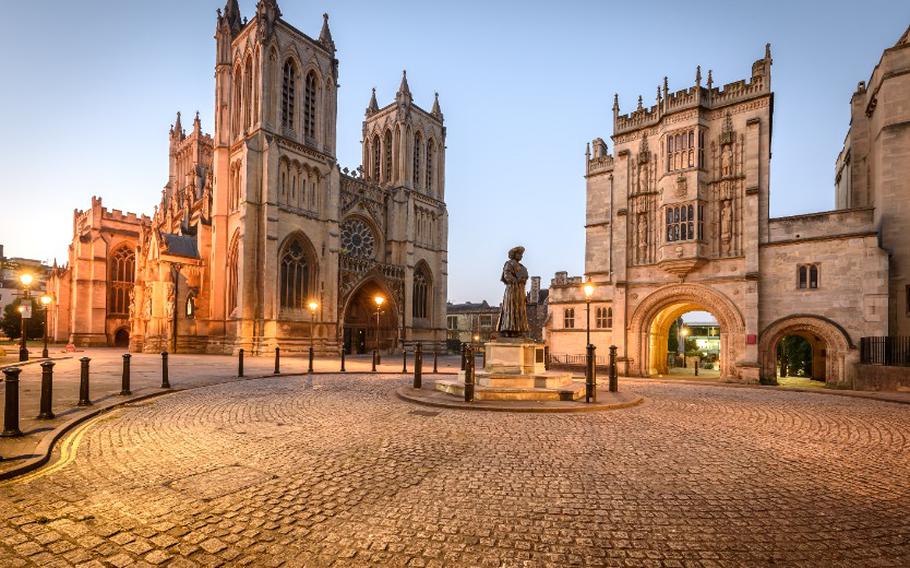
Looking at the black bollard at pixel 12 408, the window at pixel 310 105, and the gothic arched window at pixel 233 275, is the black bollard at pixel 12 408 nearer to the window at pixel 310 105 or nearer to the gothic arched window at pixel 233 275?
the gothic arched window at pixel 233 275

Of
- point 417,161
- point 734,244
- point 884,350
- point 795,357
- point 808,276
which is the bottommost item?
point 795,357

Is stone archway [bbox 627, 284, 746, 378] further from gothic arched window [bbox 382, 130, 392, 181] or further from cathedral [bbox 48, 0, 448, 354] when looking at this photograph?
gothic arched window [bbox 382, 130, 392, 181]

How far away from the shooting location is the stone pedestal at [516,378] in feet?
35.6

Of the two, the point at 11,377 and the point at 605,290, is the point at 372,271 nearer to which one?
the point at 605,290

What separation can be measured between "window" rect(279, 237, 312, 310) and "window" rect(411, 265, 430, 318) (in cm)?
1195

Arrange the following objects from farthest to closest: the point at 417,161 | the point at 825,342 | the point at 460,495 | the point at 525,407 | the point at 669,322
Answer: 1. the point at 417,161
2. the point at 669,322
3. the point at 825,342
4. the point at 525,407
5. the point at 460,495

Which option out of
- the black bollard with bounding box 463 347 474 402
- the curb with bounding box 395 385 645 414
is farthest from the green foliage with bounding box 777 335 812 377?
the black bollard with bounding box 463 347 474 402

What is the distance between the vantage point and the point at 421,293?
44938 millimetres

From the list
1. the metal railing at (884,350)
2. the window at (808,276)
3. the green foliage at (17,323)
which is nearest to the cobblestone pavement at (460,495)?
the metal railing at (884,350)

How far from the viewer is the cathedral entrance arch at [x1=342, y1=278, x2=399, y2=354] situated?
133ft

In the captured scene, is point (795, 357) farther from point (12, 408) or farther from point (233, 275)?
point (233, 275)

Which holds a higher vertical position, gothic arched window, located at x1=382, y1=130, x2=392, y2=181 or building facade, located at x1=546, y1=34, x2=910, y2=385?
gothic arched window, located at x1=382, y1=130, x2=392, y2=181

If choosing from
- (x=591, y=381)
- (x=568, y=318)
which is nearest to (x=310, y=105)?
(x=568, y=318)

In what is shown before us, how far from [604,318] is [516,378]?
1487 centimetres
